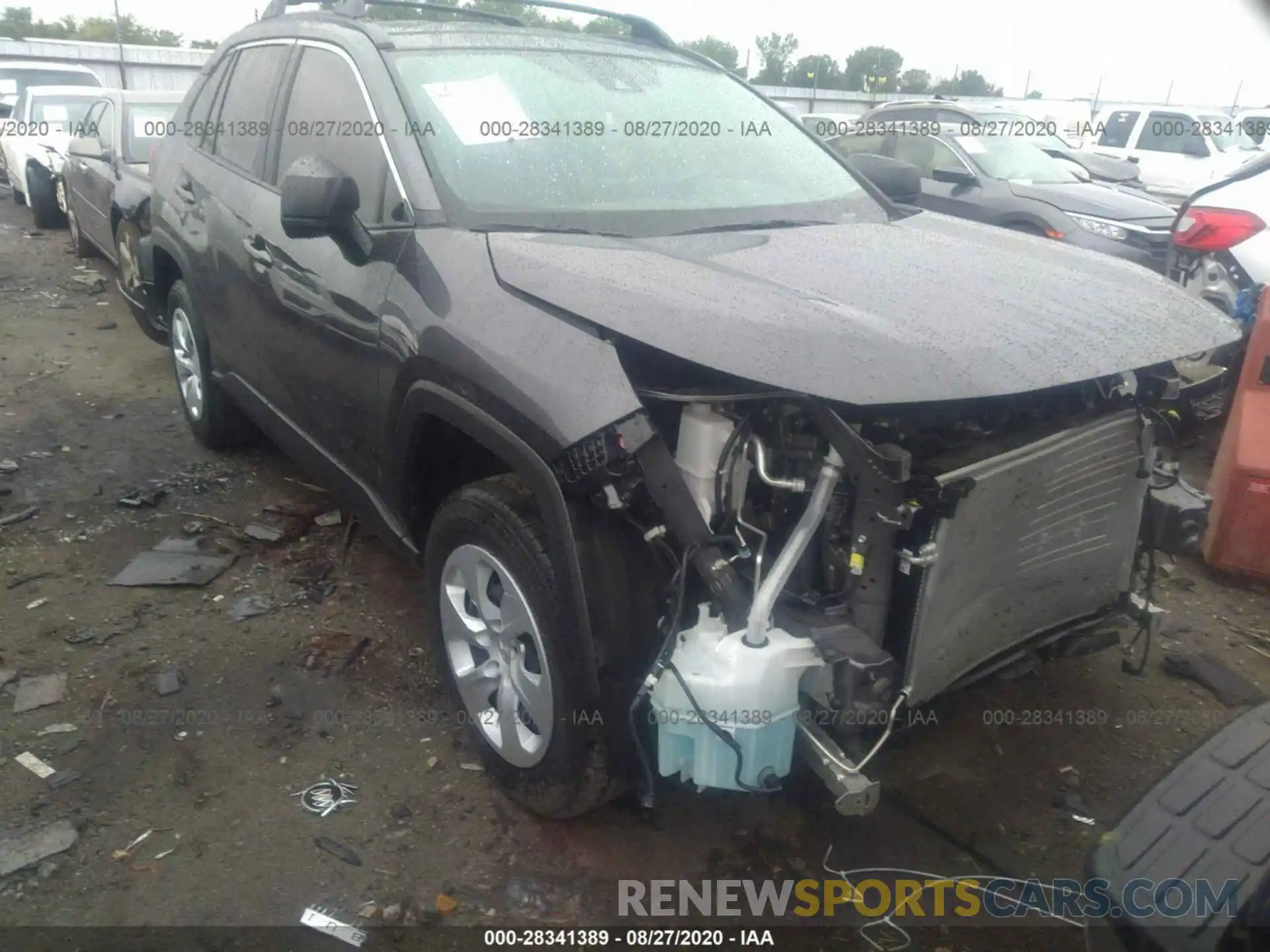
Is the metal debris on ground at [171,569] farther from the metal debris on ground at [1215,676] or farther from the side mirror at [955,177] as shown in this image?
the side mirror at [955,177]

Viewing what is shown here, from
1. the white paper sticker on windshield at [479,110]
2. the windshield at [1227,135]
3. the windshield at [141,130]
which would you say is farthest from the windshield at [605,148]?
the windshield at [1227,135]

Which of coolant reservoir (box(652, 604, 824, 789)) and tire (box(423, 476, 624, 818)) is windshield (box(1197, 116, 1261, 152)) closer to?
tire (box(423, 476, 624, 818))

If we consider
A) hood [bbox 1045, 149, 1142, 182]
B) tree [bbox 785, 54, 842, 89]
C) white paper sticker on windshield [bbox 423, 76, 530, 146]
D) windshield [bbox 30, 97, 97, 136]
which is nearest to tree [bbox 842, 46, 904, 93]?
tree [bbox 785, 54, 842, 89]

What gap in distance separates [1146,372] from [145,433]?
4.93m

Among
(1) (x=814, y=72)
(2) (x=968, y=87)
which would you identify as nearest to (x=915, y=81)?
(2) (x=968, y=87)

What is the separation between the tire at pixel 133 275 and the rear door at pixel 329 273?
214 centimetres

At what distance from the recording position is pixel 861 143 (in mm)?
10195

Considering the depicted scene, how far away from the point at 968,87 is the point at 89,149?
29457 mm

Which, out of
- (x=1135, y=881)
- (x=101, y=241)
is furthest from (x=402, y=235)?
(x=101, y=241)

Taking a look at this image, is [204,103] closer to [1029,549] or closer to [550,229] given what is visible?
[550,229]

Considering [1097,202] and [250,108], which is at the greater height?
[250,108]

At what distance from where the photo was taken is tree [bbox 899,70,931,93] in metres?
30.1

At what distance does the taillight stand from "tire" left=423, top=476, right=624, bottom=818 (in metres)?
4.24

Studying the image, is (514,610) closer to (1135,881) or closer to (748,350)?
(748,350)
